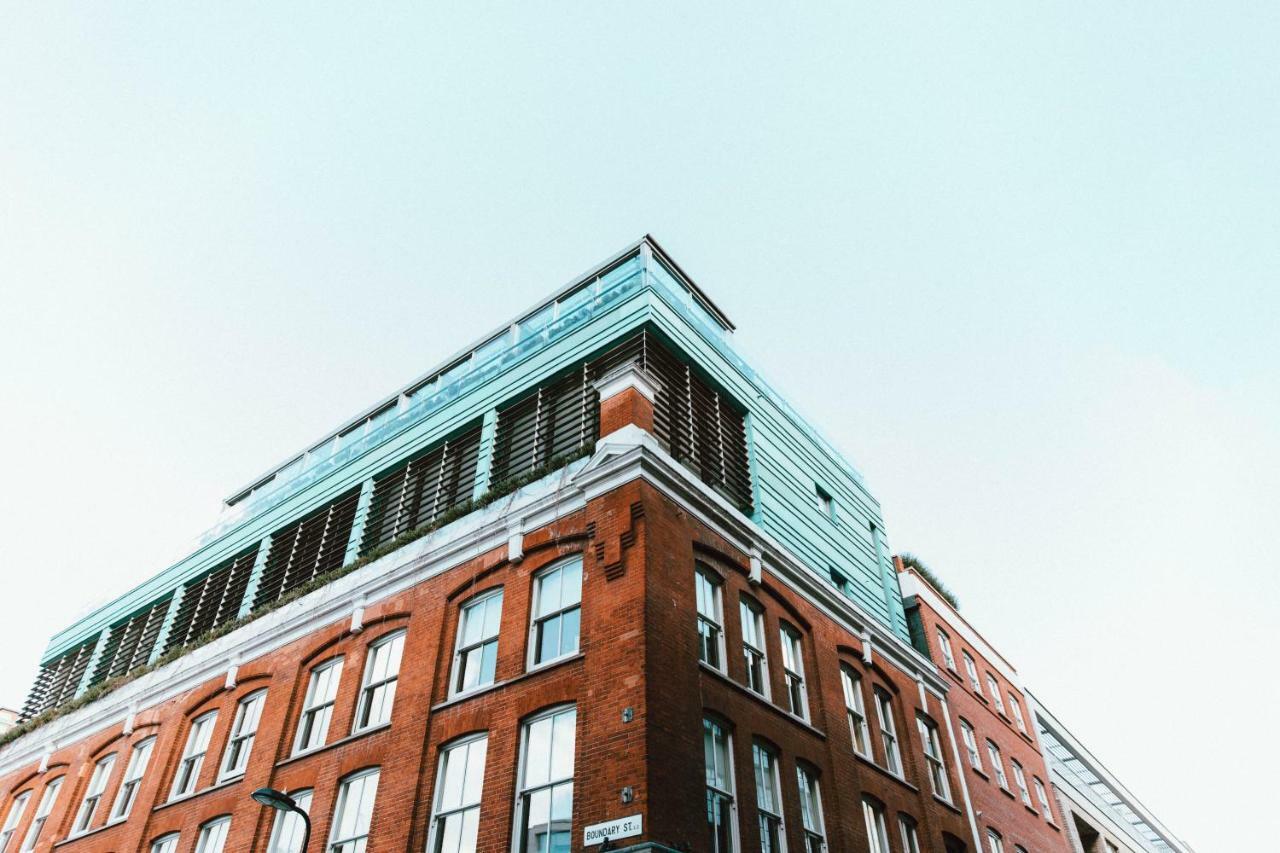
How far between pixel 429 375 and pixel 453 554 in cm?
918

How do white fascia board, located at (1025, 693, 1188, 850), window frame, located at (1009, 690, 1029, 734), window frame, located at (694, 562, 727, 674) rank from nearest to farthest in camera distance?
1. window frame, located at (694, 562, 727, 674)
2. window frame, located at (1009, 690, 1029, 734)
3. white fascia board, located at (1025, 693, 1188, 850)

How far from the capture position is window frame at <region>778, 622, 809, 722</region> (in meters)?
17.7

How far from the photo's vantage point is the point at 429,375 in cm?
2642

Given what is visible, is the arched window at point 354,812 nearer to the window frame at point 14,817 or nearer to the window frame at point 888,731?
the window frame at point 888,731

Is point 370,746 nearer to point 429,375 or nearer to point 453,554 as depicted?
point 453,554

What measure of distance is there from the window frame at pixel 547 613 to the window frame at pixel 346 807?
3833mm

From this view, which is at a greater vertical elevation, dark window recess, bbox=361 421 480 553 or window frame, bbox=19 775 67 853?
dark window recess, bbox=361 421 480 553

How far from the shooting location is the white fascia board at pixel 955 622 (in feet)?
88.3

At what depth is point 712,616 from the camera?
1655cm

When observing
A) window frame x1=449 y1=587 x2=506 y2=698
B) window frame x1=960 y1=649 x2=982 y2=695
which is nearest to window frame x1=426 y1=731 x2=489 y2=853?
window frame x1=449 y1=587 x2=506 y2=698

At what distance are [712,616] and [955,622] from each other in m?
15.3

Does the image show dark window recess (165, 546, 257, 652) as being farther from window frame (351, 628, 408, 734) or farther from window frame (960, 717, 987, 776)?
window frame (960, 717, 987, 776)

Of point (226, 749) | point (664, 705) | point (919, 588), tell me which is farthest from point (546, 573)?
point (919, 588)

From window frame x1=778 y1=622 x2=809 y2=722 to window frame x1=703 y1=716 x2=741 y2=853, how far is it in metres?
2.56
